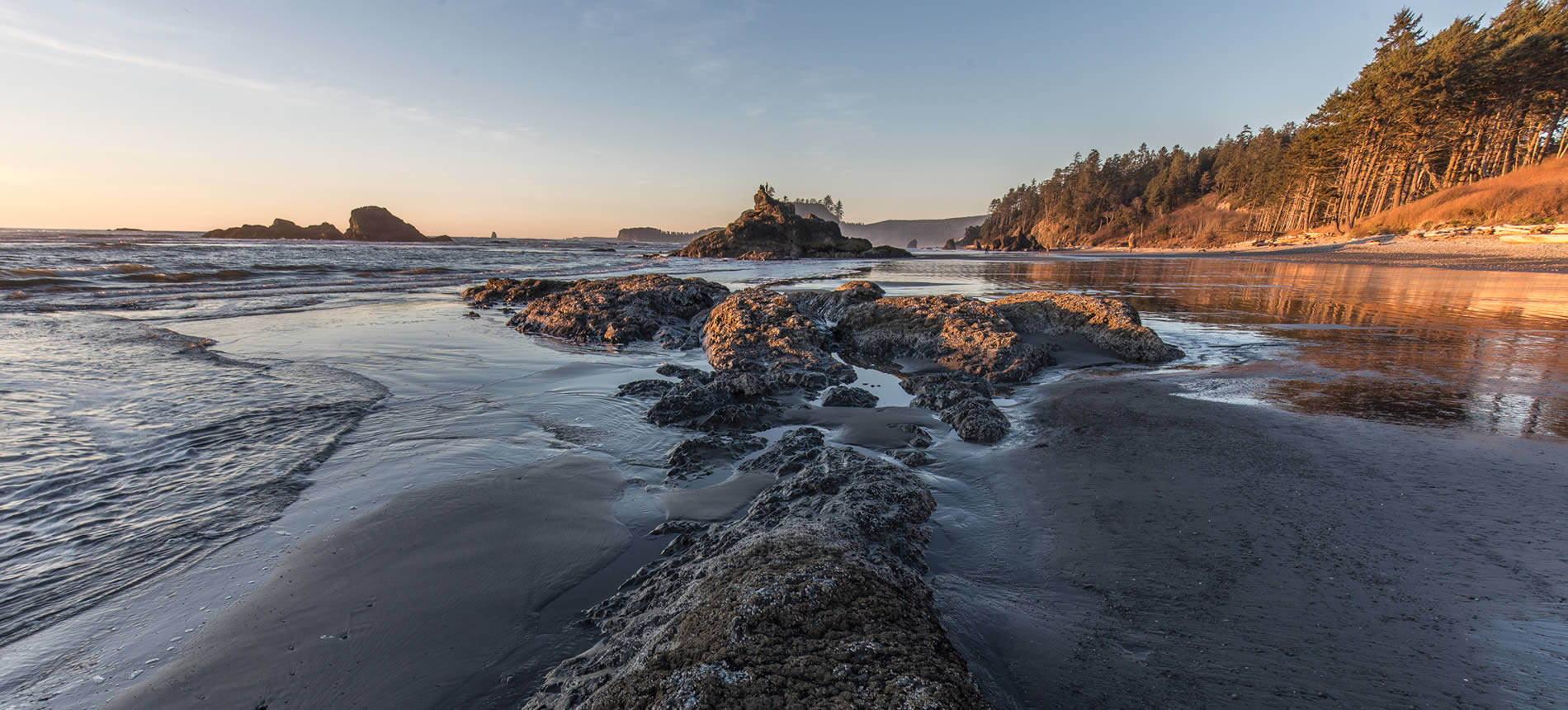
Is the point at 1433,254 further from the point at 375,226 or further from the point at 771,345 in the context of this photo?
the point at 375,226

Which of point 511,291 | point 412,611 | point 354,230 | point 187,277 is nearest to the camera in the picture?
point 412,611

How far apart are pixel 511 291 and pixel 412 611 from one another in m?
12.7

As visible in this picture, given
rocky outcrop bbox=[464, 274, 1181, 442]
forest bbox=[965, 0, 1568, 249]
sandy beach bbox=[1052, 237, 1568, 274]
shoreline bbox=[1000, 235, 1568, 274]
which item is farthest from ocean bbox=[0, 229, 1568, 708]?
forest bbox=[965, 0, 1568, 249]

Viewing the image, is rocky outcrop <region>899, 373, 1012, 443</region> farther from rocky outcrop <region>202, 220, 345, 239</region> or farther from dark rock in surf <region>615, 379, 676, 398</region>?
rocky outcrop <region>202, 220, 345, 239</region>

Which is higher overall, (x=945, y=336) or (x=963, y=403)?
(x=945, y=336)

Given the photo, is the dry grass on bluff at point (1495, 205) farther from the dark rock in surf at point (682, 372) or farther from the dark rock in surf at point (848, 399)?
the dark rock in surf at point (682, 372)

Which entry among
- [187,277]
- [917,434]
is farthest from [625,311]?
[187,277]

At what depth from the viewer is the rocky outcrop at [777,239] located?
62.4 metres

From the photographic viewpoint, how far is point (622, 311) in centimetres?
960

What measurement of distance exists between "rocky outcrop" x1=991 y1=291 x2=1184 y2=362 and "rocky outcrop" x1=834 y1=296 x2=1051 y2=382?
0.68 m

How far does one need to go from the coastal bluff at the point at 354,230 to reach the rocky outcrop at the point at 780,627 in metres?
93.5

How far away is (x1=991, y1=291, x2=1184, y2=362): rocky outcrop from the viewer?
23.8ft

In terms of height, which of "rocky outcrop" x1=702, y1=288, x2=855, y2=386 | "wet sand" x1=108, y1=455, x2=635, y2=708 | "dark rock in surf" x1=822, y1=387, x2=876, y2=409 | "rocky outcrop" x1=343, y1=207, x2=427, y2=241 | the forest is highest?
the forest

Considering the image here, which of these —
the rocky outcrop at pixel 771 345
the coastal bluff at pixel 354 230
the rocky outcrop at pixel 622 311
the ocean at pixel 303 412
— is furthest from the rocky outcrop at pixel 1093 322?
the coastal bluff at pixel 354 230
